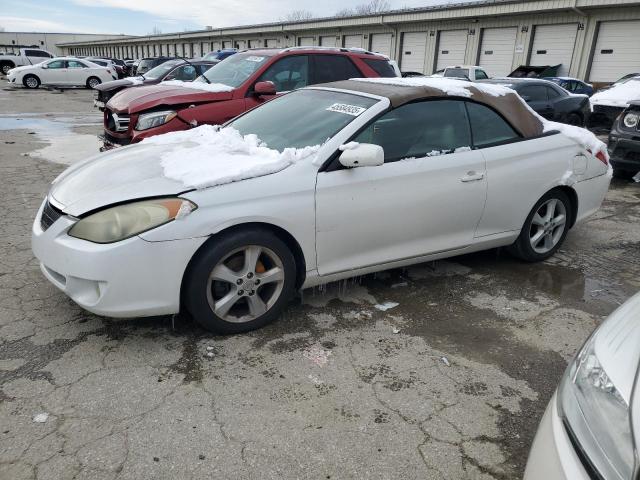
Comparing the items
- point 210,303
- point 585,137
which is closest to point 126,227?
point 210,303

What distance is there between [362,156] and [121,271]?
1.57m

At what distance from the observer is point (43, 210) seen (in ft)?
10.9

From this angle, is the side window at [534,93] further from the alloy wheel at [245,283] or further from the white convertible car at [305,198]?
the alloy wheel at [245,283]

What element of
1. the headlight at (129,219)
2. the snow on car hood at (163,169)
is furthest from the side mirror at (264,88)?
the headlight at (129,219)

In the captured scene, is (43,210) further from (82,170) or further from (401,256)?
(401,256)

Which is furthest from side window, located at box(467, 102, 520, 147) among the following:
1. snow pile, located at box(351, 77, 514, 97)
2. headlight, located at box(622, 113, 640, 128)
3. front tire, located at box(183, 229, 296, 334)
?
headlight, located at box(622, 113, 640, 128)

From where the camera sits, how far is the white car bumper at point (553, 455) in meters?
1.41

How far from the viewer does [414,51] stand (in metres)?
30.5

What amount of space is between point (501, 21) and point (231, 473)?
2799cm

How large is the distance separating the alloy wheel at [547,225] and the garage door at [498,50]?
2384cm

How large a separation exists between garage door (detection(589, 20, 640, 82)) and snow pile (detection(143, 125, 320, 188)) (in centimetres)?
2306

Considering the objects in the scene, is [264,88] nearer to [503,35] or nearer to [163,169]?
[163,169]

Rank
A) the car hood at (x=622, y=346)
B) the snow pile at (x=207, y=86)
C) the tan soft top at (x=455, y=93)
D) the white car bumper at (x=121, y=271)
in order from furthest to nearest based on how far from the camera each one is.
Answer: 1. the snow pile at (x=207, y=86)
2. the tan soft top at (x=455, y=93)
3. the white car bumper at (x=121, y=271)
4. the car hood at (x=622, y=346)

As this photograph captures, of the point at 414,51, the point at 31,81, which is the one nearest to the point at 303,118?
the point at 31,81
